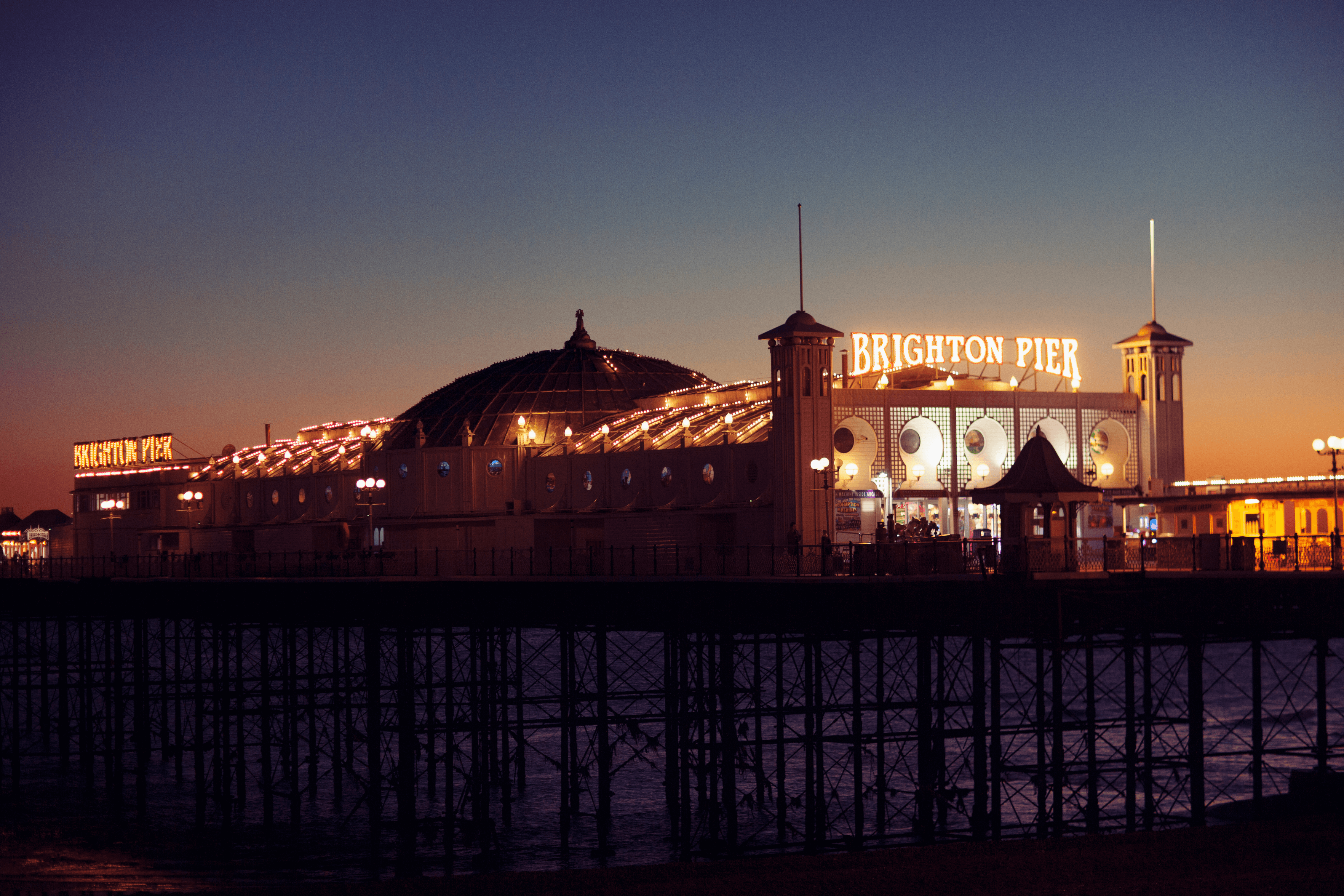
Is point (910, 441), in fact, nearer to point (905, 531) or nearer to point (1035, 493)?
point (905, 531)

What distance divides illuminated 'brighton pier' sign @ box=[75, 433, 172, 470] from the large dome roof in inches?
1110

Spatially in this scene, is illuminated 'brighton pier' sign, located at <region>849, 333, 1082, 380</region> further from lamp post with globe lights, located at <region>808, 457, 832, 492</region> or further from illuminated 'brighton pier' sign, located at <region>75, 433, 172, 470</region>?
illuminated 'brighton pier' sign, located at <region>75, 433, 172, 470</region>

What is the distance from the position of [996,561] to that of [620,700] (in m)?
57.9

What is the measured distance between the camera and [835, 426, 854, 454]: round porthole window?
6031 centimetres

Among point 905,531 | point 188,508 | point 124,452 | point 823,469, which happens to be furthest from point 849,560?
point 124,452

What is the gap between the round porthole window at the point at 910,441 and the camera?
6150 cm

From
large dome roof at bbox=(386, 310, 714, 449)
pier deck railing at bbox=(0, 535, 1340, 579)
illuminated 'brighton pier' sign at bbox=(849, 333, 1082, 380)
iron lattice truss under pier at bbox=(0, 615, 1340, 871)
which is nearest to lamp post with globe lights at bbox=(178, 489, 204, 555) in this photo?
large dome roof at bbox=(386, 310, 714, 449)

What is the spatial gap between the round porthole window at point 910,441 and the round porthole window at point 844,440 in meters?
2.14

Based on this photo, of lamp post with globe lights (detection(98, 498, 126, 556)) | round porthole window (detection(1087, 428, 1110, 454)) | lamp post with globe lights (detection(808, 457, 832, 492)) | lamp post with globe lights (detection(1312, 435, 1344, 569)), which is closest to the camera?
lamp post with globe lights (detection(1312, 435, 1344, 569))

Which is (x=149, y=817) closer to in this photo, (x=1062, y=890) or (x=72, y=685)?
(x=72, y=685)

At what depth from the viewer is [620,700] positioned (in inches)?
3605

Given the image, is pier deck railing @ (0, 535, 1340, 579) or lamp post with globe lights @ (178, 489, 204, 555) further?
lamp post with globe lights @ (178, 489, 204, 555)

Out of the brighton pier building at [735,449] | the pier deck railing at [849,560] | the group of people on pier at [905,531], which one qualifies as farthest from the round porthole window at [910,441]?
the pier deck railing at [849,560]

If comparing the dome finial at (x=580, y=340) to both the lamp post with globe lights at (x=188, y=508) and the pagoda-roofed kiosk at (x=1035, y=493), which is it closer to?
the lamp post with globe lights at (x=188, y=508)
